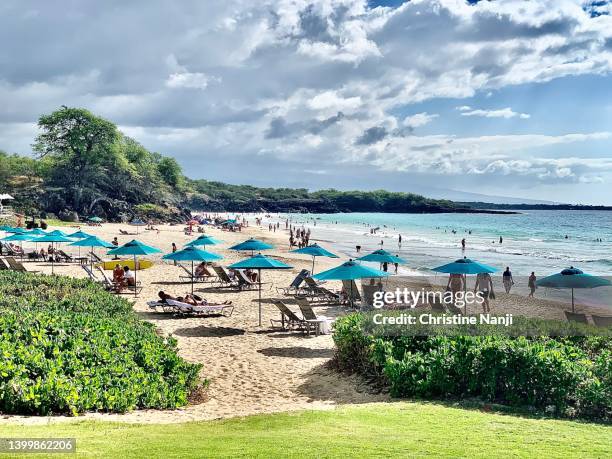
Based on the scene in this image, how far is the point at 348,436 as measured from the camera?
623cm

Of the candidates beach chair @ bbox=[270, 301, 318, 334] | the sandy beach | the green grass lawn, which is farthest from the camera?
beach chair @ bbox=[270, 301, 318, 334]

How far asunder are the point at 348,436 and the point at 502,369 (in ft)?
11.6

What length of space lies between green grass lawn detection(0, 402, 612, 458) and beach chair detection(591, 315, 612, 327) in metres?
4.43

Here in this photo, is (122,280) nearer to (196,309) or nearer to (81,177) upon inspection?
(196,309)

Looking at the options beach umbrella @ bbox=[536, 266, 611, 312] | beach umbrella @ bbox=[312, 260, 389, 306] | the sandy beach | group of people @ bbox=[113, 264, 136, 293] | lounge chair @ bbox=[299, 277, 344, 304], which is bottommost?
the sandy beach

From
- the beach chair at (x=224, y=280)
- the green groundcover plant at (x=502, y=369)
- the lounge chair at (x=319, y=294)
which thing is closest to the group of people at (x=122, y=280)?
the beach chair at (x=224, y=280)

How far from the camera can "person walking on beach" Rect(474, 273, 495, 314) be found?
50.9ft

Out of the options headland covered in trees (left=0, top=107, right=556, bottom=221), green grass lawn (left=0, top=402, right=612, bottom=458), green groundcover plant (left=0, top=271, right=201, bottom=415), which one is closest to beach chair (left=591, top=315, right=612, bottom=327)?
green grass lawn (left=0, top=402, right=612, bottom=458)

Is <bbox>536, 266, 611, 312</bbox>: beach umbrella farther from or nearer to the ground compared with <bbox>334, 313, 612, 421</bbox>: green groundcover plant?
farther from the ground

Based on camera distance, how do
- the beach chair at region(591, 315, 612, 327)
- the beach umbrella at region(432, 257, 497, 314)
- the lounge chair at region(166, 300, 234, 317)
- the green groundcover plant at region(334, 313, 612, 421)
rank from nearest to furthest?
the green groundcover plant at region(334, 313, 612, 421) < the beach chair at region(591, 315, 612, 327) < the beach umbrella at region(432, 257, 497, 314) < the lounge chair at region(166, 300, 234, 317)

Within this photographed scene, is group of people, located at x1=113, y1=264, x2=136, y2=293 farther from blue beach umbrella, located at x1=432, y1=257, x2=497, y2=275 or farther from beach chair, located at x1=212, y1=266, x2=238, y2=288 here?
blue beach umbrella, located at x1=432, y1=257, x2=497, y2=275

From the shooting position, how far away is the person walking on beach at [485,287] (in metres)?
15.5

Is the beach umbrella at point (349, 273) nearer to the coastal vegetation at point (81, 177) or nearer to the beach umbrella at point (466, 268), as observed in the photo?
the beach umbrella at point (466, 268)

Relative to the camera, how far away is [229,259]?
118 ft
